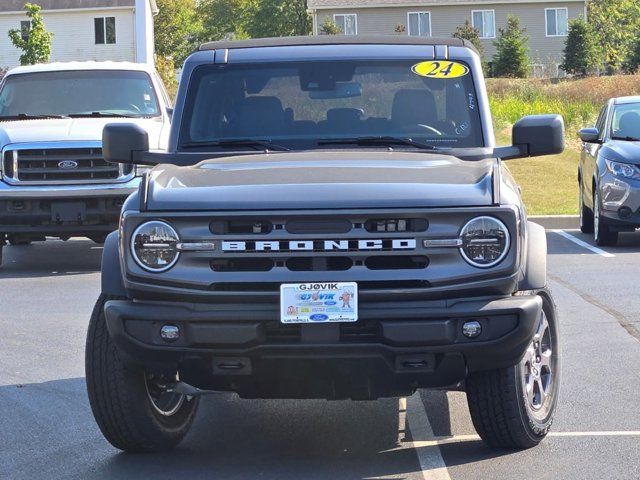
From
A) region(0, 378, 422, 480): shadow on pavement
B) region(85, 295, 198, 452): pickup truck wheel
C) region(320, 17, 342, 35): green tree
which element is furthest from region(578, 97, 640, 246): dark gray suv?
region(320, 17, 342, 35): green tree

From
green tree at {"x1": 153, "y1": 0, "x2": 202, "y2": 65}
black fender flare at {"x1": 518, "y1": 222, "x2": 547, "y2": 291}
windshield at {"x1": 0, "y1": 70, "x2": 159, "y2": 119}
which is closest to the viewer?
black fender flare at {"x1": 518, "y1": 222, "x2": 547, "y2": 291}

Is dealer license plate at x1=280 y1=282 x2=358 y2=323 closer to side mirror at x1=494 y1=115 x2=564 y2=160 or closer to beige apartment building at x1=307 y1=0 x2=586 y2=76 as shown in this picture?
side mirror at x1=494 y1=115 x2=564 y2=160

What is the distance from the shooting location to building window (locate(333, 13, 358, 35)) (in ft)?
222

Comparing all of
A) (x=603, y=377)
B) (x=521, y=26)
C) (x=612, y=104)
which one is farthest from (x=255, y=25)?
(x=603, y=377)

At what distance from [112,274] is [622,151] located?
423 inches

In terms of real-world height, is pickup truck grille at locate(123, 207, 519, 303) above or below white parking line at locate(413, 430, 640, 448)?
above

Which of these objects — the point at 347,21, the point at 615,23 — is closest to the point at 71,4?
the point at 347,21

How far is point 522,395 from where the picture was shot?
20.1 feet

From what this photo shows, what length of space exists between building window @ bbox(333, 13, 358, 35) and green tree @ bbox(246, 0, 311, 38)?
15.9m

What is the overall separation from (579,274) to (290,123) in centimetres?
702

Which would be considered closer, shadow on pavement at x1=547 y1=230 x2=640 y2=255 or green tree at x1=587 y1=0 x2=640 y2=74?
shadow on pavement at x1=547 y1=230 x2=640 y2=255

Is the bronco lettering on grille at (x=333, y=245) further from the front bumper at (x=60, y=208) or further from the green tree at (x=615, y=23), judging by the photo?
the green tree at (x=615, y=23)

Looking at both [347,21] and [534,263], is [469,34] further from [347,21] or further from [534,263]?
[534,263]

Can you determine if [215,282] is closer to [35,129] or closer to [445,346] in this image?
[445,346]
